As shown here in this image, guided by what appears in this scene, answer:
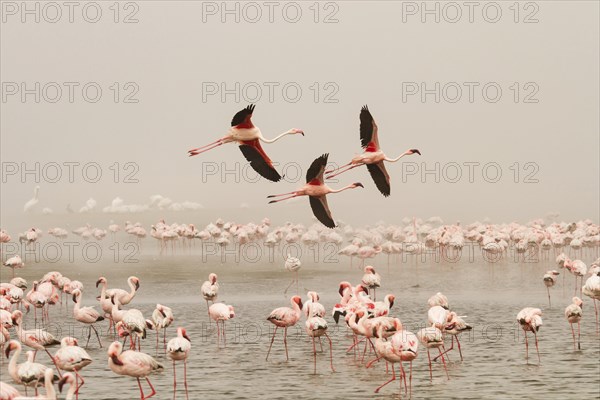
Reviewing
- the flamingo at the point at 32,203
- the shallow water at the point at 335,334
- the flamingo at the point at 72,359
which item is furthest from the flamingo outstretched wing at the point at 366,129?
the flamingo at the point at 32,203

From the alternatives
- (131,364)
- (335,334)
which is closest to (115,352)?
(131,364)

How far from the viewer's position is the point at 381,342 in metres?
13.2

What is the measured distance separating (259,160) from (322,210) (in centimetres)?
90

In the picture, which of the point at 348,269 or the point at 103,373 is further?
the point at 348,269

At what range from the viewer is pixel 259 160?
8.41 meters

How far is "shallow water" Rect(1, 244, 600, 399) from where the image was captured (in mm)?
12953

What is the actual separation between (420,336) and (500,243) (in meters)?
13.7

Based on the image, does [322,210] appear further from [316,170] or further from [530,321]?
[530,321]

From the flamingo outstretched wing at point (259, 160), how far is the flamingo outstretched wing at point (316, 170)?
70 centimetres

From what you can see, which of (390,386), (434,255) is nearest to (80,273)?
(434,255)

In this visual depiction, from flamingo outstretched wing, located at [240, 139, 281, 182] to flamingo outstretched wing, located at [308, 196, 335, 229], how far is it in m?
0.80

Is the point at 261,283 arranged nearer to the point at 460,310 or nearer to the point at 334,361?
the point at 460,310

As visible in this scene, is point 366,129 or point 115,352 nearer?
point 366,129

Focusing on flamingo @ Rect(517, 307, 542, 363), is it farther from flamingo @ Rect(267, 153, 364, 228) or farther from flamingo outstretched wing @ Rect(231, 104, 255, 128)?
flamingo outstretched wing @ Rect(231, 104, 255, 128)
